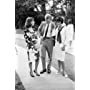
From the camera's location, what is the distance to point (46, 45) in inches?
128

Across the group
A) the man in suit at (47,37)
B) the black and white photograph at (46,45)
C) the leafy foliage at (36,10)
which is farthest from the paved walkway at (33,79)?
the leafy foliage at (36,10)

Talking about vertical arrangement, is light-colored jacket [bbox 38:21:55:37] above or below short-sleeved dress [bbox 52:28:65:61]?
above

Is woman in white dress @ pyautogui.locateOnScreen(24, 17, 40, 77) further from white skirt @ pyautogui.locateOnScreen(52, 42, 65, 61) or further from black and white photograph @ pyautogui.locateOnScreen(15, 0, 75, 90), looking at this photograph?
white skirt @ pyautogui.locateOnScreen(52, 42, 65, 61)

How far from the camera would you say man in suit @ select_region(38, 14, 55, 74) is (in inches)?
127

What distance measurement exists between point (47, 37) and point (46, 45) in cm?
9

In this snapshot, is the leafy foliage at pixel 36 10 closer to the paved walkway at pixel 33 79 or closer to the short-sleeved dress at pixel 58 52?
the paved walkway at pixel 33 79

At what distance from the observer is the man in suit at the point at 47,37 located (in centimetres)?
323

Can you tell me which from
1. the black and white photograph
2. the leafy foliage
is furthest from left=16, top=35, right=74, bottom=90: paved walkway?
the leafy foliage

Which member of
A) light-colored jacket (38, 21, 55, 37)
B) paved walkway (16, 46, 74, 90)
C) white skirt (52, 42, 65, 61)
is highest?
light-colored jacket (38, 21, 55, 37)
